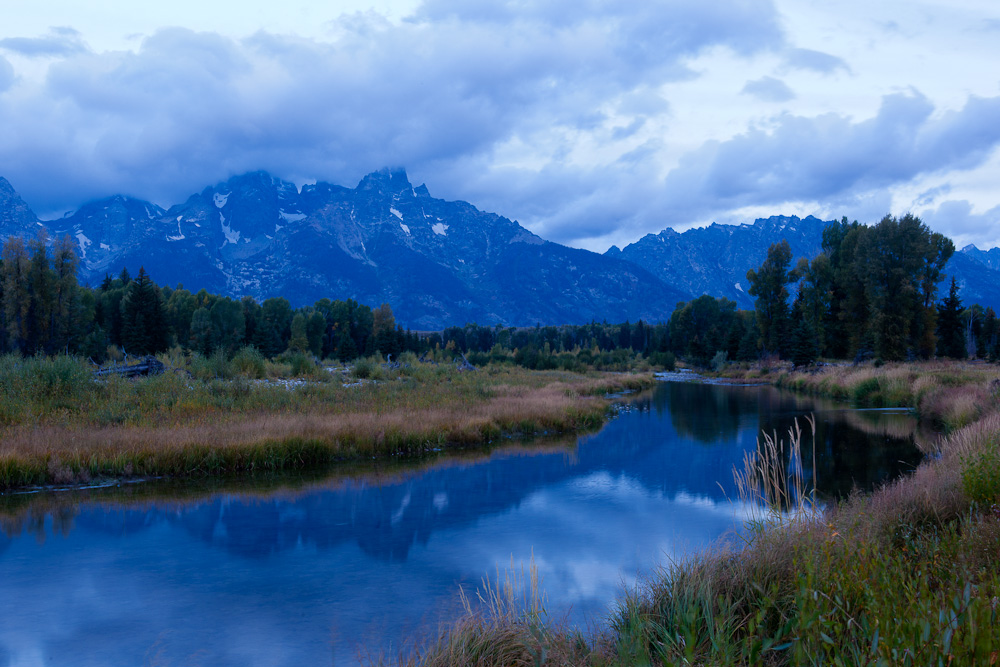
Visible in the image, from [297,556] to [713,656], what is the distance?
786cm

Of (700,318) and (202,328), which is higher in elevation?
(700,318)

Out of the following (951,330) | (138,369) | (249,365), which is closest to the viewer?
(138,369)

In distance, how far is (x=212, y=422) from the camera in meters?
18.1

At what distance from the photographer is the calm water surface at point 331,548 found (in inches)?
292

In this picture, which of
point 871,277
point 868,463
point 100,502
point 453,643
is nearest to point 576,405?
point 868,463

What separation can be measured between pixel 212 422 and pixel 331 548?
30.3 ft

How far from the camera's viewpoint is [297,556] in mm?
10312

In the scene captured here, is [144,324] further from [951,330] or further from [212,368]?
[951,330]

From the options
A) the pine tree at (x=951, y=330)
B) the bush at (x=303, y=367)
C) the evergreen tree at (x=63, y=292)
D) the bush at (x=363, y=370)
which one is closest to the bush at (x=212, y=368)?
the bush at (x=303, y=367)

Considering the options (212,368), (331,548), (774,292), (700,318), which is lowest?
(331,548)

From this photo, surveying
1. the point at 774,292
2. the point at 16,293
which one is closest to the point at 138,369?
the point at 16,293

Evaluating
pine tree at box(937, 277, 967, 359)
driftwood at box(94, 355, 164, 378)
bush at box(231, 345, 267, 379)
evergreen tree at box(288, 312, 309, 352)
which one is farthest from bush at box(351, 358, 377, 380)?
pine tree at box(937, 277, 967, 359)

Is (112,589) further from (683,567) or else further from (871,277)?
(871,277)

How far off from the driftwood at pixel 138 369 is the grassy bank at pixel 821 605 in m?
22.1
